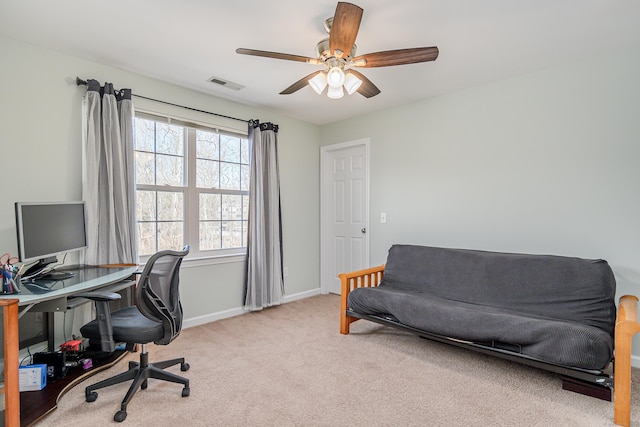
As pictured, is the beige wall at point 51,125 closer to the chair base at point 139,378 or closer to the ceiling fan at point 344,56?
the chair base at point 139,378

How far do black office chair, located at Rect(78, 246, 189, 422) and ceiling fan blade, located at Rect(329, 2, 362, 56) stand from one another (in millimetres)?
1580

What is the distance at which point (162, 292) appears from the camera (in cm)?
207

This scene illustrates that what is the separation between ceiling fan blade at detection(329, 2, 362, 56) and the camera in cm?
172

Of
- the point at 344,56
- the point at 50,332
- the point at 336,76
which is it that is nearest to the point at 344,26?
the point at 344,56

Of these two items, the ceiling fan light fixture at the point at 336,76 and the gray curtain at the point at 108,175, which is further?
the gray curtain at the point at 108,175

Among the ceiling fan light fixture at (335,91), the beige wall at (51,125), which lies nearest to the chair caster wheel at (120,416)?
the beige wall at (51,125)

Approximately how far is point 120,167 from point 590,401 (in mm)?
3678

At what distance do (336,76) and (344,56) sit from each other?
0.13 meters

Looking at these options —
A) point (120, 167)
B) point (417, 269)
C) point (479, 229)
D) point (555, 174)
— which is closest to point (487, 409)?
point (417, 269)

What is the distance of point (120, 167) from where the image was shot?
111 inches

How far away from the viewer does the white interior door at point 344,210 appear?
4320 mm

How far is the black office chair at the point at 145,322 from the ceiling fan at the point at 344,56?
1.42 m

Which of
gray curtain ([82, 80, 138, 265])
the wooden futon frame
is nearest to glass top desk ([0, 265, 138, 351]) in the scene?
gray curtain ([82, 80, 138, 265])

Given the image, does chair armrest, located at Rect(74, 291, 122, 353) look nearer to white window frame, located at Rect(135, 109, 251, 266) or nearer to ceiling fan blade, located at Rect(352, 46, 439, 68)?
white window frame, located at Rect(135, 109, 251, 266)
